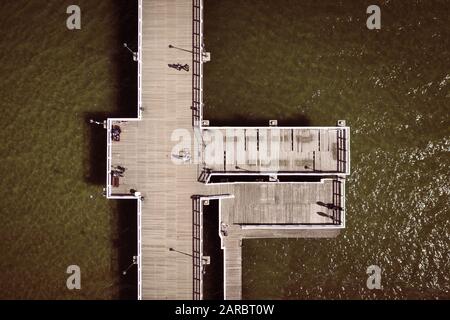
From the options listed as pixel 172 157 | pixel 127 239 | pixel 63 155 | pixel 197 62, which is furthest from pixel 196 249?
pixel 197 62

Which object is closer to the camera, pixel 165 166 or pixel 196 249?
pixel 196 249

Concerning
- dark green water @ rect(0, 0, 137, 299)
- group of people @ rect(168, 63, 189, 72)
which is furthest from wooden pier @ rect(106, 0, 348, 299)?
dark green water @ rect(0, 0, 137, 299)

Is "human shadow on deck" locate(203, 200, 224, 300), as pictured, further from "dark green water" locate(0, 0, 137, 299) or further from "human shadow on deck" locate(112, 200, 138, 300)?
"dark green water" locate(0, 0, 137, 299)

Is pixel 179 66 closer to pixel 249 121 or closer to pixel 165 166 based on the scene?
pixel 249 121

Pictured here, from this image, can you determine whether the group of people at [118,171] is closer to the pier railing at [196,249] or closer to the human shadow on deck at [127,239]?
the human shadow on deck at [127,239]

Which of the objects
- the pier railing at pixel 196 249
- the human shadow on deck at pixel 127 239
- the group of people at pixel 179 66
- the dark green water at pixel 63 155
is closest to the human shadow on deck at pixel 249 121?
the group of people at pixel 179 66
